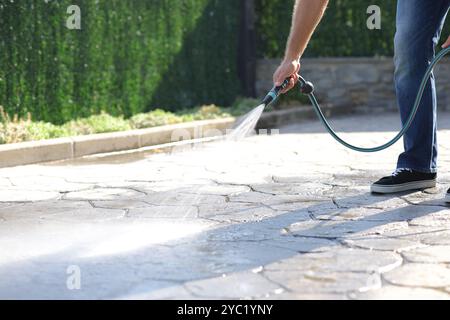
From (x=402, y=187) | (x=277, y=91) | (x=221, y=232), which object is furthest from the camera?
(x=402, y=187)

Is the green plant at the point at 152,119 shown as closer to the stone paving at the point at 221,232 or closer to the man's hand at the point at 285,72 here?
the stone paving at the point at 221,232

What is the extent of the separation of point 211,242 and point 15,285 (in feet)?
3.22

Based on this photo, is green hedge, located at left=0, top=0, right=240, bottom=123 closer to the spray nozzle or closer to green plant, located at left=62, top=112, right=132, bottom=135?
green plant, located at left=62, top=112, right=132, bottom=135

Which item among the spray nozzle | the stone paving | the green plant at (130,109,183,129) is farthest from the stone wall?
the spray nozzle

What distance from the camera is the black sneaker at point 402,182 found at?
5203 mm

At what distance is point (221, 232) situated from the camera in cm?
428

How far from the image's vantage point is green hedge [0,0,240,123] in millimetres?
8461

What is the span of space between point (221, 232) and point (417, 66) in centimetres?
160

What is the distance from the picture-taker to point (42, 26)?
8.69m

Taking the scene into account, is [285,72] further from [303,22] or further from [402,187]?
[402,187]

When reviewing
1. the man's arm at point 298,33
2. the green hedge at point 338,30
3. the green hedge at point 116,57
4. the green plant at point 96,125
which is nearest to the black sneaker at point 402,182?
the man's arm at point 298,33

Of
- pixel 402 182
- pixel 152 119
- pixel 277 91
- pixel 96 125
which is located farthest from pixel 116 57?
pixel 277 91

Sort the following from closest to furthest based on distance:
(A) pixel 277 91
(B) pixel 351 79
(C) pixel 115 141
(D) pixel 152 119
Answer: (A) pixel 277 91 → (C) pixel 115 141 → (D) pixel 152 119 → (B) pixel 351 79

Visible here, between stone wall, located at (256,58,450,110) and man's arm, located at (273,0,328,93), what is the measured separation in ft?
24.9
